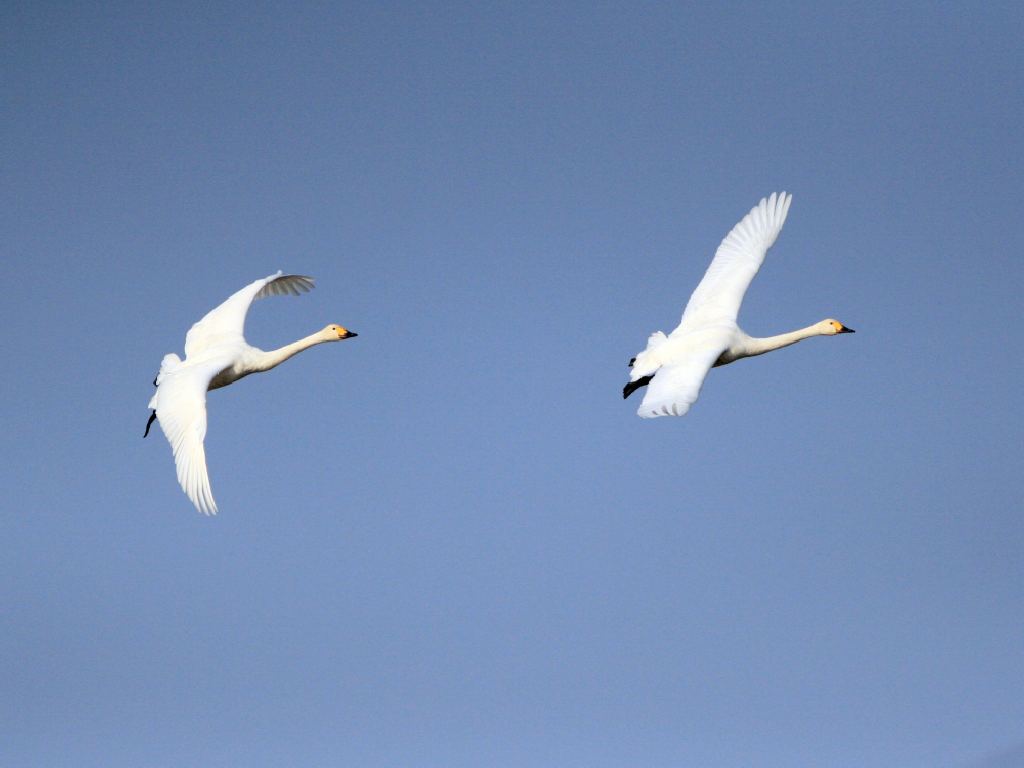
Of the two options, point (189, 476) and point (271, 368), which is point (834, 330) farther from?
point (189, 476)

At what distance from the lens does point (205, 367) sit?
30844 millimetres

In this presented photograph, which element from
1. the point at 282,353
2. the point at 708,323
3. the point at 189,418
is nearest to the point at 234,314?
the point at 282,353

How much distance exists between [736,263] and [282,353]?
8.36 m

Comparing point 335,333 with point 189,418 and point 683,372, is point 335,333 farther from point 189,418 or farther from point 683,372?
point 683,372

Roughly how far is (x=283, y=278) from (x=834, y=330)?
10.4 m

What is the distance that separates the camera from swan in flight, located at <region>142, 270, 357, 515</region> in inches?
1070

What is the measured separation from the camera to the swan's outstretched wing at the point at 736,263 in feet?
105

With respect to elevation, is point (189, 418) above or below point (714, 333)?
below

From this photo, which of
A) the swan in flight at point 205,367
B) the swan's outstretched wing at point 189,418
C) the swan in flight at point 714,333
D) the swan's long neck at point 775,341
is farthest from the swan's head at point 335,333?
the swan's long neck at point 775,341

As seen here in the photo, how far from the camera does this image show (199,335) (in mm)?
32875

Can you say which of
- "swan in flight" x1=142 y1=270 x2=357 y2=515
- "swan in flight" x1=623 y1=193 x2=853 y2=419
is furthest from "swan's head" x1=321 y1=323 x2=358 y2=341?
"swan in flight" x1=623 y1=193 x2=853 y2=419

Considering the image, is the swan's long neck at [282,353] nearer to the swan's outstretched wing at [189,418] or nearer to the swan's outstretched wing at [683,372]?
the swan's outstretched wing at [189,418]

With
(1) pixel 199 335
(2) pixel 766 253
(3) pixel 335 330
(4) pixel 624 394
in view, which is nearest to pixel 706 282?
(2) pixel 766 253

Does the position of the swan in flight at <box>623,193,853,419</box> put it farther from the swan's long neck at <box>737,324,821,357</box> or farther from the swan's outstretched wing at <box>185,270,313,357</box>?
the swan's outstretched wing at <box>185,270,313,357</box>
